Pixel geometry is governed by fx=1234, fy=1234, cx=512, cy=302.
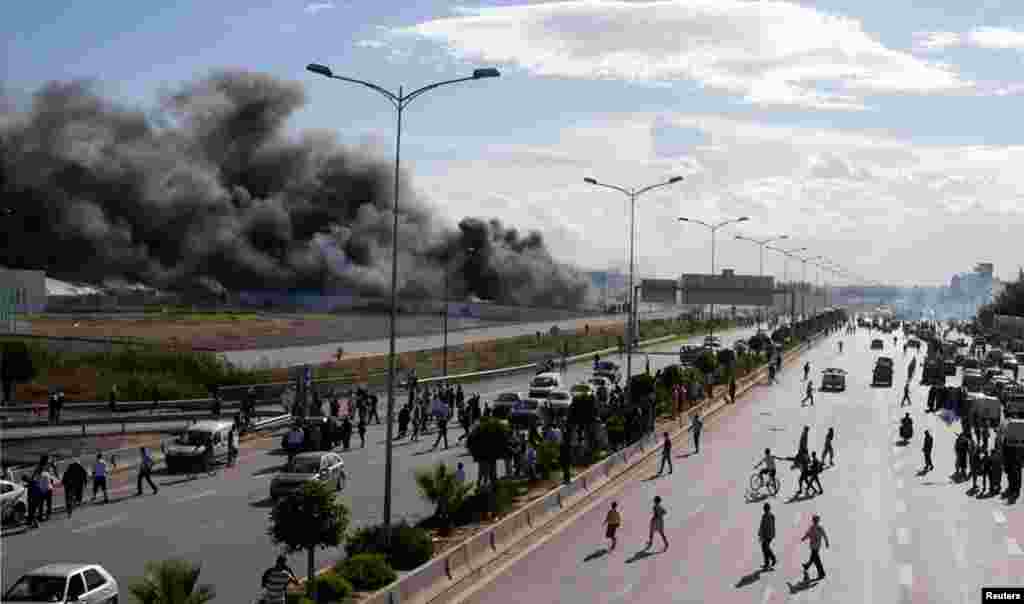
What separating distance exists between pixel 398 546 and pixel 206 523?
670 cm

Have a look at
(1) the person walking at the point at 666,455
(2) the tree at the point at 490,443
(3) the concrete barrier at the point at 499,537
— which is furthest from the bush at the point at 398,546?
(1) the person walking at the point at 666,455

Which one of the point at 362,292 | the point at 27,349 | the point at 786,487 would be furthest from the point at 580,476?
the point at 362,292

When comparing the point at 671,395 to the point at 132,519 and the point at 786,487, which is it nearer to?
the point at 786,487

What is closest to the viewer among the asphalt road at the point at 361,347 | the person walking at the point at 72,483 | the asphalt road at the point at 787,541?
the asphalt road at the point at 787,541

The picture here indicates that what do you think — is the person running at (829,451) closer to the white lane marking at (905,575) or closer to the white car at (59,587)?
the white lane marking at (905,575)

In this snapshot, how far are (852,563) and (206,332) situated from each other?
184 ft

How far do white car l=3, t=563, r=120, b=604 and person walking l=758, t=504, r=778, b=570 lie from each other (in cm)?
1122

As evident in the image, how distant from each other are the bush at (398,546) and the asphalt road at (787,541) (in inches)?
52.0

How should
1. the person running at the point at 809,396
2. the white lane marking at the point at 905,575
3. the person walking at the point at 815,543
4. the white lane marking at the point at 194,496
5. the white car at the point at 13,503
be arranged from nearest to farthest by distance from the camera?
the white lane marking at the point at 905,575 < the person walking at the point at 815,543 < the white car at the point at 13,503 < the white lane marking at the point at 194,496 < the person running at the point at 809,396

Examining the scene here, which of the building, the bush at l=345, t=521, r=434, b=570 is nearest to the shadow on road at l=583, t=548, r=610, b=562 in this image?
the bush at l=345, t=521, r=434, b=570

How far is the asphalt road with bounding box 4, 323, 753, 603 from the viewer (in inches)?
843

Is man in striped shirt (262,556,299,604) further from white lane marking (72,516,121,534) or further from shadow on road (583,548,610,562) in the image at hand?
white lane marking (72,516,121,534)

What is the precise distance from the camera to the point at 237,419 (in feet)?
133

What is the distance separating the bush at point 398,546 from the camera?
67.6 ft
